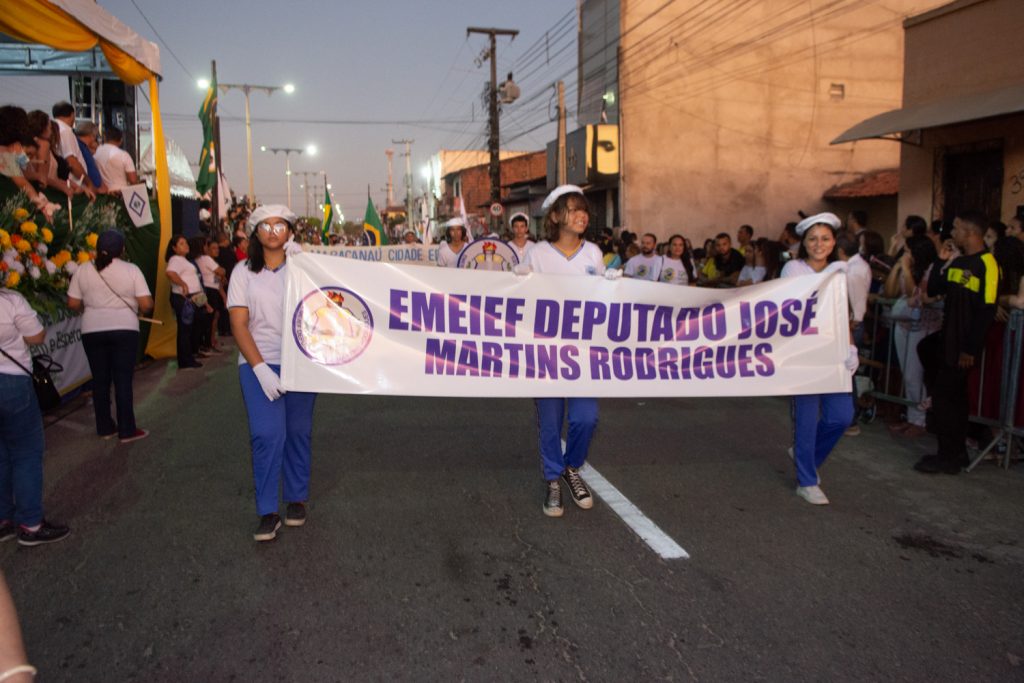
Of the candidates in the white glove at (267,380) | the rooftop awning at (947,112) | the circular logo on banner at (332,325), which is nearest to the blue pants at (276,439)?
the white glove at (267,380)

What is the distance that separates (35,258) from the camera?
737cm

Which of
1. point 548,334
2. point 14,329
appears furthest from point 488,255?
point 14,329

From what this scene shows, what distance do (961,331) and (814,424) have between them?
5.02 ft

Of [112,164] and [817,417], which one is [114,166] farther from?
[817,417]

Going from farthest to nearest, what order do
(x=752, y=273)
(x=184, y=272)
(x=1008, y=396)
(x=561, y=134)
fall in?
(x=561, y=134) < (x=752, y=273) < (x=184, y=272) < (x=1008, y=396)

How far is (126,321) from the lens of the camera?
21.8ft

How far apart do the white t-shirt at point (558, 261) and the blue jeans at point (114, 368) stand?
3.85 meters

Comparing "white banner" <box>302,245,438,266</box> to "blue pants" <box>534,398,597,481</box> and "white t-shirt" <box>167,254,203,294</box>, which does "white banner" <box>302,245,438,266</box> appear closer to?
"white t-shirt" <box>167,254,203,294</box>

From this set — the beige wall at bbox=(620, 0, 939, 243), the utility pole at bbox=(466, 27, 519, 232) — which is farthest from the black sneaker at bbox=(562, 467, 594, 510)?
the utility pole at bbox=(466, 27, 519, 232)

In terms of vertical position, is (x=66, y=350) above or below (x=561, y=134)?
below

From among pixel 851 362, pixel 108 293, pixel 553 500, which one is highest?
pixel 108 293

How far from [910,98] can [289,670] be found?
13.6 meters

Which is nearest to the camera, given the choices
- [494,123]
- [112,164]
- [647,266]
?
[647,266]

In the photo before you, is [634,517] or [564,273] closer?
[634,517]
